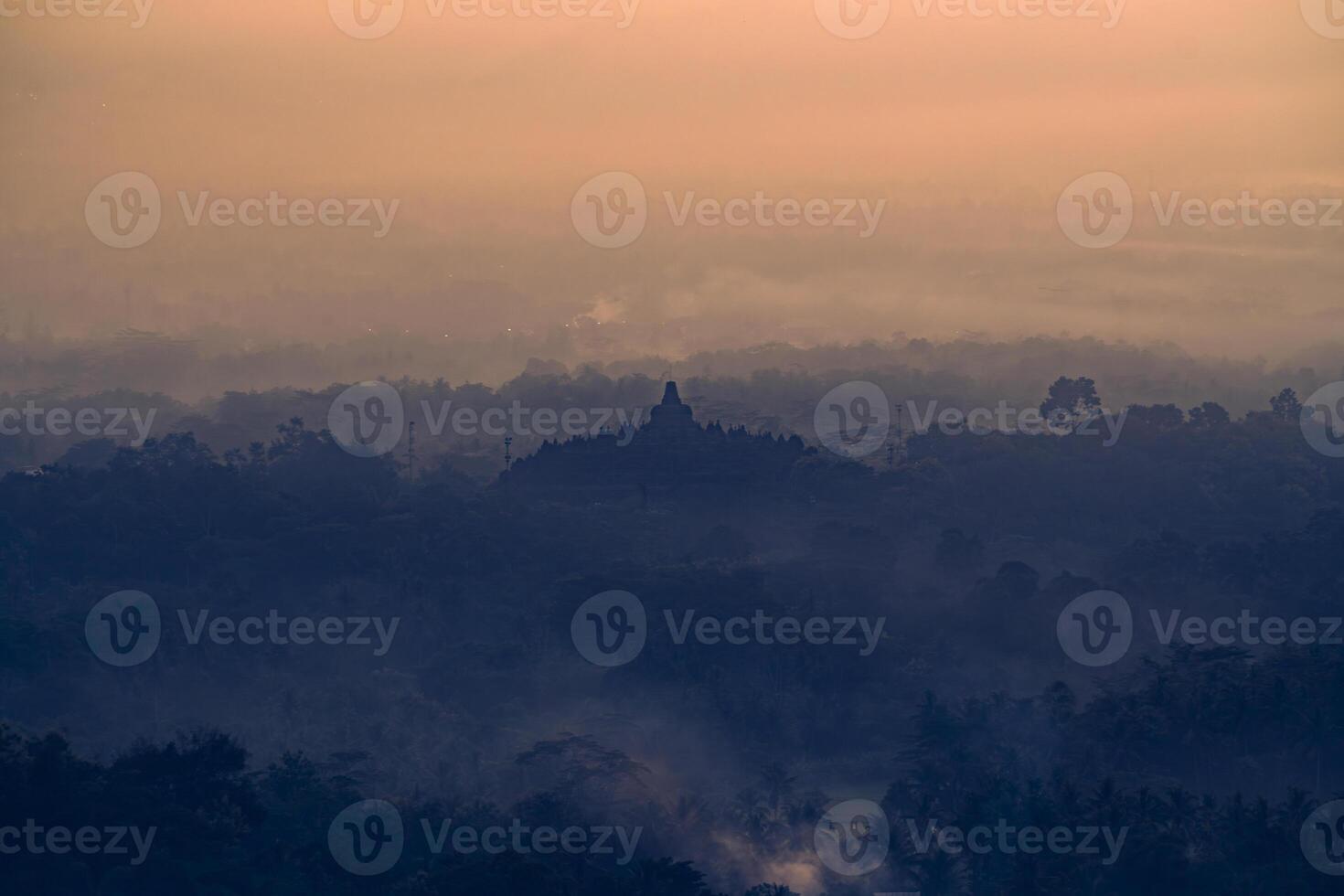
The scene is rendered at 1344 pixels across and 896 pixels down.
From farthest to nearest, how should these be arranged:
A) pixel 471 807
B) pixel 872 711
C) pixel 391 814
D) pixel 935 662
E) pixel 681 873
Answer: pixel 935 662 < pixel 872 711 < pixel 471 807 < pixel 391 814 < pixel 681 873

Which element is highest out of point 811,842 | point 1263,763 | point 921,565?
point 921,565

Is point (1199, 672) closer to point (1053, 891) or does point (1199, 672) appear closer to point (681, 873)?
point (1053, 891)

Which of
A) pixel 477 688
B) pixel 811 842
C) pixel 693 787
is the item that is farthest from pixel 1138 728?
pixel 477 688

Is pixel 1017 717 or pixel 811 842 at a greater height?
pixel 1017 717

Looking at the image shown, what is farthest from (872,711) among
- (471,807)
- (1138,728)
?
(471,807)

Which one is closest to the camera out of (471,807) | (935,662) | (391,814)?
(391,814)

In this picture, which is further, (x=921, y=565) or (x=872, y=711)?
(x=921, y=565)

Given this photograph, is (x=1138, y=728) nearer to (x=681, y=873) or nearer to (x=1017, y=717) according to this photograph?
(x=1017, y=717)
